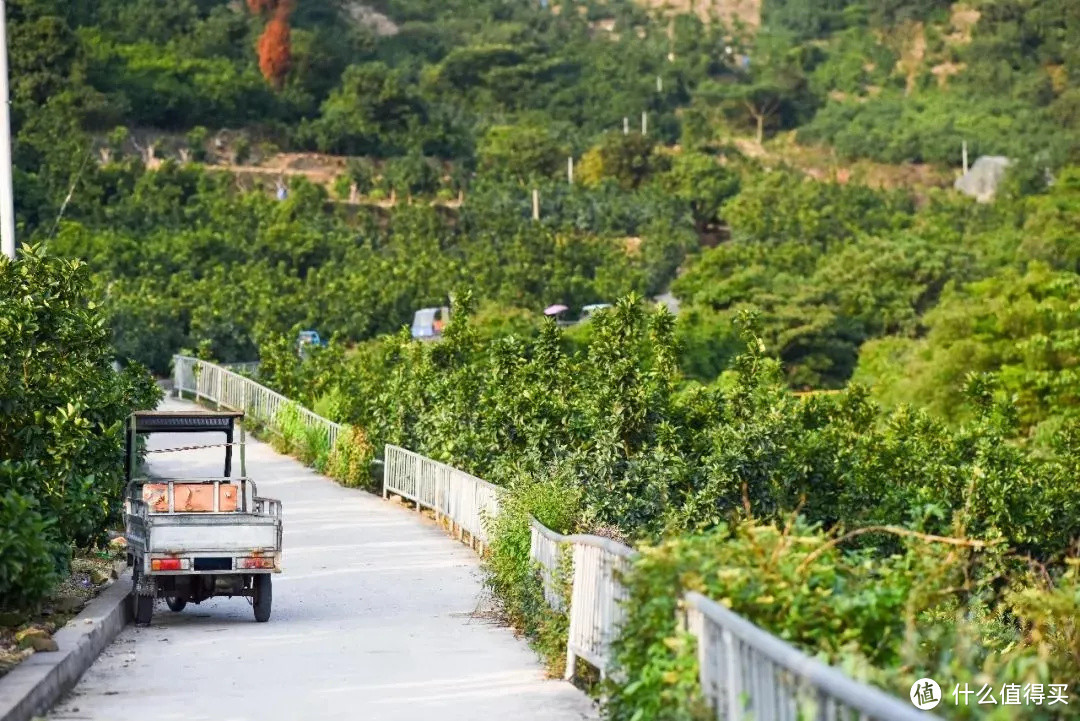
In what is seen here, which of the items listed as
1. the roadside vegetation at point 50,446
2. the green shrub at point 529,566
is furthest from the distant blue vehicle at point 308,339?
the green shrub at point 529,566

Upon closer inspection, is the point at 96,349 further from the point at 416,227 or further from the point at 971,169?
the point at 971,169

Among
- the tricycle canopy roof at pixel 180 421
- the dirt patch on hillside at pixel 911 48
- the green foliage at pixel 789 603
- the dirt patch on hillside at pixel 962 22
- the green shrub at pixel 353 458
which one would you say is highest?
the dirt patch on hillside at pixel 962 22

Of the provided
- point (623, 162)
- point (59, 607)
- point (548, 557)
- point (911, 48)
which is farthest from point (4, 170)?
point (911, 48)

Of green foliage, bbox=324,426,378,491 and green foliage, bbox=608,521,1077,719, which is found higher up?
green foliage, bbox=608,521,1077,719

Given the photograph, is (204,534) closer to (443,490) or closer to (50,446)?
(50,446)

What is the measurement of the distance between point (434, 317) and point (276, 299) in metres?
5.08

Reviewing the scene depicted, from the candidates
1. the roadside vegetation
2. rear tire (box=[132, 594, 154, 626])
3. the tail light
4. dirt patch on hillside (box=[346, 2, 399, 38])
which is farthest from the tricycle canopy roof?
dirt patch on hillside (box=[346, 2, 399, 38])

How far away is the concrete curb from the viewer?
11227mm

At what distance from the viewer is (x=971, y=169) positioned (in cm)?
11894

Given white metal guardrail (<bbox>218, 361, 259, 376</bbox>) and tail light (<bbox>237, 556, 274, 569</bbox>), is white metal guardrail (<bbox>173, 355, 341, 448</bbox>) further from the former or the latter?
tail light (<bbox>237, 556, 274, 569</bbox>)

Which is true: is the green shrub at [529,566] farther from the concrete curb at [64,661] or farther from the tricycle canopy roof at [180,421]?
the concrete curb at [64,661]

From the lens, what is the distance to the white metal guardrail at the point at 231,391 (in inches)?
1522

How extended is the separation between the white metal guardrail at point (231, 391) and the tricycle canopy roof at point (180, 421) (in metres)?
16.8

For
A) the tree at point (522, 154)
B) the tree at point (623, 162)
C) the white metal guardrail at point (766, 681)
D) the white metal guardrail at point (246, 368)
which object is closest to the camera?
the white metal guardrail at point (766, 681)
